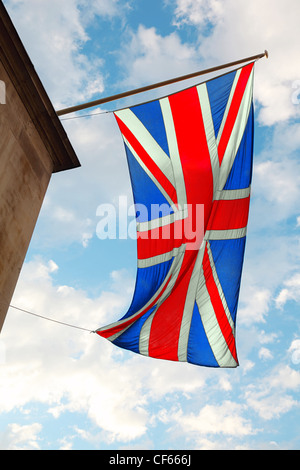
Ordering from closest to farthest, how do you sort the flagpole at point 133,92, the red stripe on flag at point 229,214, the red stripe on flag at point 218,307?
the red stripe on flag at point 218,307
the red stripe on flag at point 229,214
the flagpole at point 133,92

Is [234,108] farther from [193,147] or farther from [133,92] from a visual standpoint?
[133,92]

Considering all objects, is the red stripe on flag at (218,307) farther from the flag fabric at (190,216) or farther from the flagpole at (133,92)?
the flagpole at (133,92)

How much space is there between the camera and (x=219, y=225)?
700 centimetres

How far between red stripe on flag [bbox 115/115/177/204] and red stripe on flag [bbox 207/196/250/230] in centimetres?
88

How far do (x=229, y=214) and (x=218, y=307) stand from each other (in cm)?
172

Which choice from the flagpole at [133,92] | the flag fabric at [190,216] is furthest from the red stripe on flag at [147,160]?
the flagpole at [133,92]

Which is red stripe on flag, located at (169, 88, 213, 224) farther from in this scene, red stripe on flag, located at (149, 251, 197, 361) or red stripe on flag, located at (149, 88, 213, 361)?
red stripe on flag, located at (149, 251, 197, 361)

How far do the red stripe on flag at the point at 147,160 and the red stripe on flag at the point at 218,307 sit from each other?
4.59ft

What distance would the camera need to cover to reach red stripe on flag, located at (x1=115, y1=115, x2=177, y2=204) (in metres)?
7.08

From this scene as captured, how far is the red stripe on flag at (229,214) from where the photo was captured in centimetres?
699

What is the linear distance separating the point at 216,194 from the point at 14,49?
4031mm

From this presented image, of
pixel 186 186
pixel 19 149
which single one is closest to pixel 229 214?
pixel 186 186

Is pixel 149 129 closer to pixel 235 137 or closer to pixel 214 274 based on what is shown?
pixel 235 137

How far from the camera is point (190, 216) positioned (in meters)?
6.95
